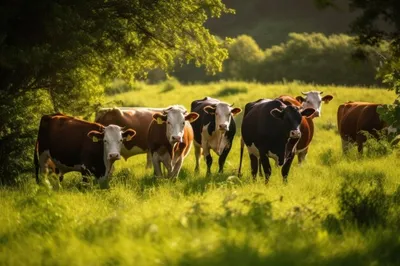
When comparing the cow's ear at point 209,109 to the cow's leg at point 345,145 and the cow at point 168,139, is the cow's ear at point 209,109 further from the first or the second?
the cow's leg at point 345,145

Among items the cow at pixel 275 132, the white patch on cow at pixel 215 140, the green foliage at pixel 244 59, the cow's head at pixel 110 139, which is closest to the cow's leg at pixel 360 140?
the white patch on cow at pixel 215 140

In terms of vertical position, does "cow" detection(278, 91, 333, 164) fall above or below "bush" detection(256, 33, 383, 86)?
below

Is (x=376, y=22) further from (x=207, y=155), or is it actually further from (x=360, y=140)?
(x=360, y=140)

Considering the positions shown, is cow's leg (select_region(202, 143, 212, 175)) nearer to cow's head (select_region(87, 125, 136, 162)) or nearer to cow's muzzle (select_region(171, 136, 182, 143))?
cow's muzzle (select_region(171, 136, 182, 143))

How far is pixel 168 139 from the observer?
1155 centimetres

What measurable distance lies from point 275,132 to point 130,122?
4.59 metres

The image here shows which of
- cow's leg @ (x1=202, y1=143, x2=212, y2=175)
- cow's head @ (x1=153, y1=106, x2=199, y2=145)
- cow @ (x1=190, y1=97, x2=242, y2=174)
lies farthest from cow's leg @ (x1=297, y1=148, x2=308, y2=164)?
cow's head @ (x1=153, y1=106, x2=199, y2=145)

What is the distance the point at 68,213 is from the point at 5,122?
156 inches

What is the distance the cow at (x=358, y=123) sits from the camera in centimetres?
1429

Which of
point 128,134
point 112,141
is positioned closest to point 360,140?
point 128,134

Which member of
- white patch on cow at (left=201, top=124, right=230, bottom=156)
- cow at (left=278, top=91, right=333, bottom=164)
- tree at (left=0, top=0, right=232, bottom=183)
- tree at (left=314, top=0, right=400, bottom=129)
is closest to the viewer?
tree at (left=314, top=0, right=400, bottom=129)

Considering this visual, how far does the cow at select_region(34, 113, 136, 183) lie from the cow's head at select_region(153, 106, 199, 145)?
2.33 ft

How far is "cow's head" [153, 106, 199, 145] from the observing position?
11.2 meters

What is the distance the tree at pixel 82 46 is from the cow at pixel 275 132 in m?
2.83
